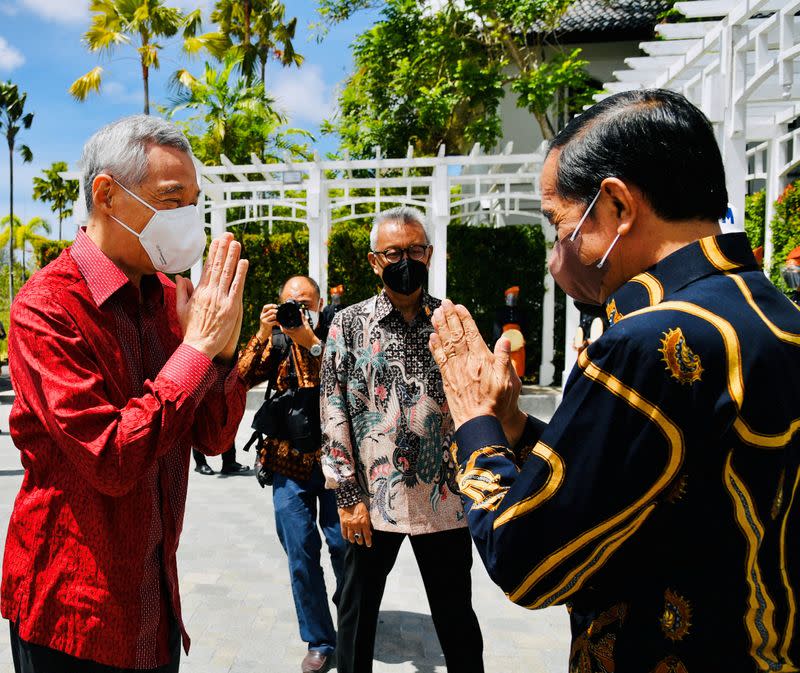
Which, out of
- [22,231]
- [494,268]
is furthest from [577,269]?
[22,231]

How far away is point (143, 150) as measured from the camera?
6.06 feet

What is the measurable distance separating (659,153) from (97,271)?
1.37 m

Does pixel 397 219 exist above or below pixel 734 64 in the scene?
below

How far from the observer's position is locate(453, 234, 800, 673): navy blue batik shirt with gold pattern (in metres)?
1.12

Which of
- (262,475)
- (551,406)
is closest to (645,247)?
(262,475)

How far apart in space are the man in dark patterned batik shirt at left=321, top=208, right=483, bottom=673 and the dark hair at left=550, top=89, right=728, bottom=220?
68.6 inches

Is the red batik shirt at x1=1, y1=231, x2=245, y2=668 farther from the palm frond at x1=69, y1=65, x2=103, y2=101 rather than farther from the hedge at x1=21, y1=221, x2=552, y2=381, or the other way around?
the palm frond at x1=69, y1=65, x2=103, y2=101

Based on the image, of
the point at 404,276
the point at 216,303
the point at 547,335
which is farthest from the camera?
the point at 547,335

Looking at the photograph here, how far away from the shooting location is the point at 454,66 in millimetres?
14648

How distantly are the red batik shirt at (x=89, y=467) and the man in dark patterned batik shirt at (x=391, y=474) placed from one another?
3.80ft

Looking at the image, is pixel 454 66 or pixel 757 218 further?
pixel 454 66

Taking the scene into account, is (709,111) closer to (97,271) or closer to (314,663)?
(314,663)

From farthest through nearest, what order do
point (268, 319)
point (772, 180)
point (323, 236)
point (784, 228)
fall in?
1. point (323, 236)
2. point (772, 180)
3. point (784, 228)
4. point (268, 319)

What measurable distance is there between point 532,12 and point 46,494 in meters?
14.3
